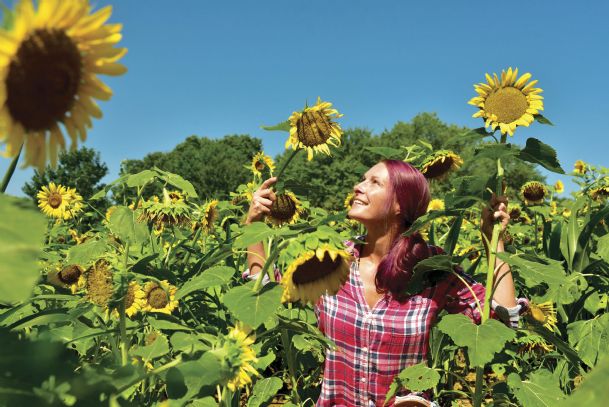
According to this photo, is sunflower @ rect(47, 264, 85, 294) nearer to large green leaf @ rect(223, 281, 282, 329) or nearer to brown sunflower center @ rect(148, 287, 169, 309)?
brown sunflower center @ rect(148, 287, 169, 309)

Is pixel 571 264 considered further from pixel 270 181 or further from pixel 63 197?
pixel 63 197

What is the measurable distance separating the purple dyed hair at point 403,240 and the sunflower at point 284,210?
45 centimetres

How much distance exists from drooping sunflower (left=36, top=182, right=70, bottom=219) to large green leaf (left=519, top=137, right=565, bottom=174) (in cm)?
456

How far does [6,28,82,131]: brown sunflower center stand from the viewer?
624 millimetres

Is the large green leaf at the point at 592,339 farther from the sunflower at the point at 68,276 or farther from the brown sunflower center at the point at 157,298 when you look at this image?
the sunflower at the point at 68,276

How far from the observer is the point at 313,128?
229 centimetres

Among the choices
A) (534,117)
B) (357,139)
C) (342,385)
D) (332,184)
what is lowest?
(342,385)

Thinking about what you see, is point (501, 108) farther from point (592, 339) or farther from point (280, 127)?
point (592, 339)

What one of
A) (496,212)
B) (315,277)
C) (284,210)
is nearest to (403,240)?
(284,210)

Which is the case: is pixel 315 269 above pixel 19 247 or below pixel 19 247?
above

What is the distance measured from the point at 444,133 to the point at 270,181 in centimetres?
3469

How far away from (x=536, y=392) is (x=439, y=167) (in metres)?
1.42

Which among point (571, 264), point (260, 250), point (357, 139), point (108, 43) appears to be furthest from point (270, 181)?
point (357, 139)

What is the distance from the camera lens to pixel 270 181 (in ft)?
6.59
